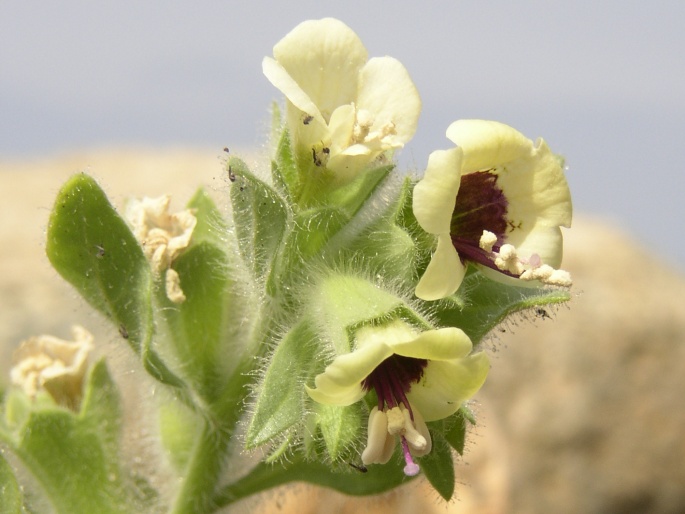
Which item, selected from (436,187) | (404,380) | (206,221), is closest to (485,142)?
(436,187)

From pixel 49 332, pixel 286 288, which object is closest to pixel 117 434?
pixel 286 288

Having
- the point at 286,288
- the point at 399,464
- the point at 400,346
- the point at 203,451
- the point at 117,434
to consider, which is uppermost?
the point at 400,346

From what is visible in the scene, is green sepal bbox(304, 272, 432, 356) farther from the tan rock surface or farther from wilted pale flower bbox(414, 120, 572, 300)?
the tan rock surface

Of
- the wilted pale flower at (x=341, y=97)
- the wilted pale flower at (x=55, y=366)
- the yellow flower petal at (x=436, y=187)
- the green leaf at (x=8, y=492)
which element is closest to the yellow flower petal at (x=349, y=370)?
the yellow flower petal at (x=436, y=187)

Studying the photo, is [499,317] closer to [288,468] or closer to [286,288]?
[286,288]

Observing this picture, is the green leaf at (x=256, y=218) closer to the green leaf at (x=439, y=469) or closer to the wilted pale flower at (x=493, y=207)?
the wilted pale flower at (x=493, y=207)

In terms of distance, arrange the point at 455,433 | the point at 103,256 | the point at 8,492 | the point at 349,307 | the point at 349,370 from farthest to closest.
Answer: the point at 8,492
the point at 103,256
the point at 455,433
the point at 349,307
the point at 349,370

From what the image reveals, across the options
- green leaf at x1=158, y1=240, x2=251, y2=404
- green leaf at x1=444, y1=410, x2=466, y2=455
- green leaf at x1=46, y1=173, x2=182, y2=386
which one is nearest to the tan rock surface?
green leaf at x1=158, y1=240, x2=251, y2=404

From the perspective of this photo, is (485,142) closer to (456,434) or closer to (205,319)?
(456,434)
